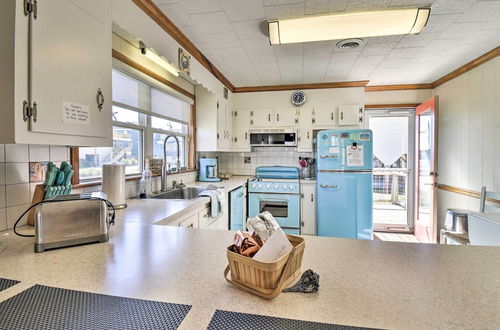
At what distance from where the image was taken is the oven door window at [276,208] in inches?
144

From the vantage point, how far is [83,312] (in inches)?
23.3

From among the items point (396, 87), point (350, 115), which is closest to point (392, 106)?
point (396, 87)

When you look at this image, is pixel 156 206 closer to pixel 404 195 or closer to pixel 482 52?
pixel 482 52

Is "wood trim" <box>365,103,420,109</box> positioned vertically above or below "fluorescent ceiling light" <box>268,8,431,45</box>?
below

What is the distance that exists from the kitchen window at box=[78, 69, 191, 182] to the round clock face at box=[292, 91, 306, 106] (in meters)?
1.76

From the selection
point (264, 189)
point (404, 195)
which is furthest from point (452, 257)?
point (404, 195)

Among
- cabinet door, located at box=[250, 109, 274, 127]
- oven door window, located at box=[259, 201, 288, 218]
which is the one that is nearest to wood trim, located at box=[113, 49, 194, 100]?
cabinet door, located at box=[250, 109, 274, 127]

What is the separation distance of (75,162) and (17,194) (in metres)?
0.41

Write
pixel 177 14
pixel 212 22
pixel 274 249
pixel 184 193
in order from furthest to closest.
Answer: pixel 184 193 → pixel 212 22 → pixel 177 14 → pixel 274 249

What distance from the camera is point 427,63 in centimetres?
305

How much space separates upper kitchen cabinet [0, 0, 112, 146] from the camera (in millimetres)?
930

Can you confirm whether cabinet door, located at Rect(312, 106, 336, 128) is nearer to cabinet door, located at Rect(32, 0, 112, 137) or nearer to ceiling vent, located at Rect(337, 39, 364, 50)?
ceiling vent, located at Rect(337, 39, 364, 50)

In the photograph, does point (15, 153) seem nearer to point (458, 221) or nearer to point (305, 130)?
point (305, 130)

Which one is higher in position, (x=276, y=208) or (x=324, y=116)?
(x=324, y=116)
